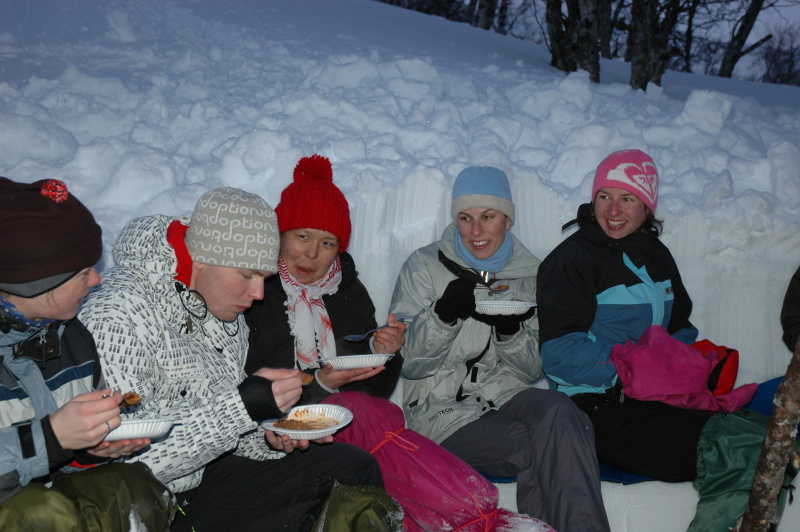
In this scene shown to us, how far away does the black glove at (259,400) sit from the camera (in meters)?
2.62

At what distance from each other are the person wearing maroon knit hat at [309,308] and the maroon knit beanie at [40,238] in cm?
126

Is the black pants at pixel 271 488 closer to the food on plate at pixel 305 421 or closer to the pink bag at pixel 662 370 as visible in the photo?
the food on plate at pixel 305 421

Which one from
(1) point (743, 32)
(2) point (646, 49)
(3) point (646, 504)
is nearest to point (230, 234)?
(3) point (646, 504)

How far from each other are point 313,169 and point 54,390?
1.77 meters

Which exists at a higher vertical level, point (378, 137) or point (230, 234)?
point (378, 137)

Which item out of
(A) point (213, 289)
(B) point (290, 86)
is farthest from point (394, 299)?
(B) point (290, 86)

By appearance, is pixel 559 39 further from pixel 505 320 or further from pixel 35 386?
pixel 35 386

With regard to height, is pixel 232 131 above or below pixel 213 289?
above

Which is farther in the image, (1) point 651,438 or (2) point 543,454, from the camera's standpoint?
(1) point 651,438

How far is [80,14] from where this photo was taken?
250 inches

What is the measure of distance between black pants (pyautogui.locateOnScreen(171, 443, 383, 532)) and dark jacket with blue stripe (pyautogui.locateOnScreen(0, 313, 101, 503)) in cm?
74

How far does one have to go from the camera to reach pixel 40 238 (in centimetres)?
223

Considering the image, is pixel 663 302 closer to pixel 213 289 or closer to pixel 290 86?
pixel 213 289

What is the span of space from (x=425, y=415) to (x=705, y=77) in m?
8.41
